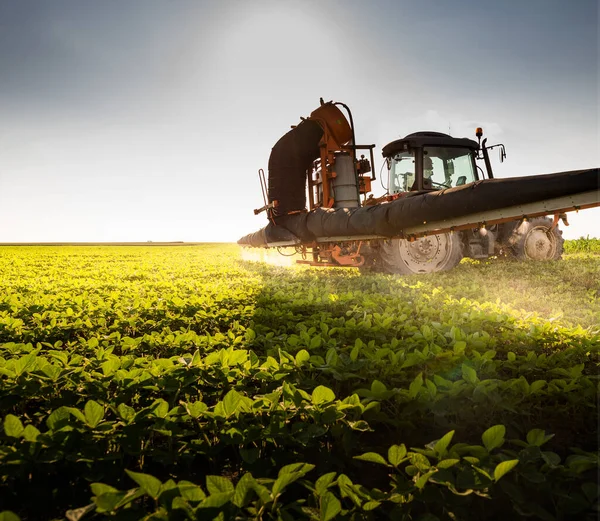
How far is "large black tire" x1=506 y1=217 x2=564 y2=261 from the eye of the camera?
9.27 meters

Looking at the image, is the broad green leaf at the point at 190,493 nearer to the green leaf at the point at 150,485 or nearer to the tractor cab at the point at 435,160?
the green leaf at the point at 150,485

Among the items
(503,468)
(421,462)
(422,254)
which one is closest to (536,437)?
(503,468)

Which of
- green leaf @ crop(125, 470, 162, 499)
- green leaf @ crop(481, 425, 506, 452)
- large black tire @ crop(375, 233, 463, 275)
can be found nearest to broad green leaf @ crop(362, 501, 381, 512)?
green leaf @ crop(481, 425, 506, 452)

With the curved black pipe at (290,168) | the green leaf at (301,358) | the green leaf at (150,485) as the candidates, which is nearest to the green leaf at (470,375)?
the green leaf at (301,358)

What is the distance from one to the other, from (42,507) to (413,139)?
390 inches

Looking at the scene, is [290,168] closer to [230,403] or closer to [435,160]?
[435,160]

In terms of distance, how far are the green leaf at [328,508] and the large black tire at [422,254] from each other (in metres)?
7.71

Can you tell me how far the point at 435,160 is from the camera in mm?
10000

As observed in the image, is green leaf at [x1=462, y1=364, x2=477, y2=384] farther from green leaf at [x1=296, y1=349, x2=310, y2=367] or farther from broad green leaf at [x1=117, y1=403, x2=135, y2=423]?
broad green leaf at [x1=117, y1=403, x2=135, y2=423]

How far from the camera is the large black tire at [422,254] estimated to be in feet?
26.8

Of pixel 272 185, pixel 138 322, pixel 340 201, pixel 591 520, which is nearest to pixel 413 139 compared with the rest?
pixel 340 201

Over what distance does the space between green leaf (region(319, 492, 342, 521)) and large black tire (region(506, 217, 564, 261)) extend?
9.57 meters

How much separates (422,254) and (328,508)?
8118 millimetres

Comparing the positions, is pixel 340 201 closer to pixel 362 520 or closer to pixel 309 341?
pixel 309 341
